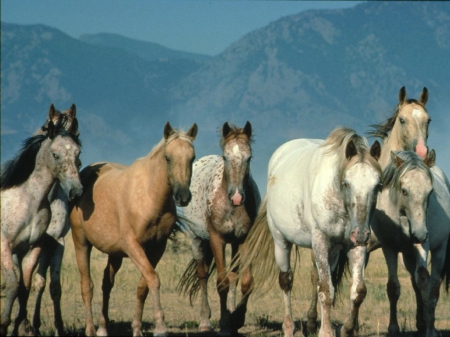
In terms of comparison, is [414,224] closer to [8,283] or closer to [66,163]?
[66,163]

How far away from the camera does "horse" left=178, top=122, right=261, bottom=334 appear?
8.55 meters

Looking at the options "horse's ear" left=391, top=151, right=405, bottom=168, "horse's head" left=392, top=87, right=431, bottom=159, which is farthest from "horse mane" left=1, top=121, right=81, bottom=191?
"horse's head" left=392, top=87, right=431, bottom=159

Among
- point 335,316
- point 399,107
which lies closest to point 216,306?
point 335,316

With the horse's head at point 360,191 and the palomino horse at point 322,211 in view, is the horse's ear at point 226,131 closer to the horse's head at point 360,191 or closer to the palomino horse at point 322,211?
the palomino horse at point 322,211

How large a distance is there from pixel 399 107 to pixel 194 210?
2754mm

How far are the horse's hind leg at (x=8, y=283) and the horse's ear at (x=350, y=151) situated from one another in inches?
127

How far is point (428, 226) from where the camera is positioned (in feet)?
26.4

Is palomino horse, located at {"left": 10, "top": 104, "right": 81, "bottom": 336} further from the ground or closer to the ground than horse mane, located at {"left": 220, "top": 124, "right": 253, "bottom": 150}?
closer to the ground

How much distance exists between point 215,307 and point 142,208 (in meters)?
3.75

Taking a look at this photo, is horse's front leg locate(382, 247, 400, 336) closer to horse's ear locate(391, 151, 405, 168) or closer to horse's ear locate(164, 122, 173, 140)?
horse's ear locate(391, 151, 405, 168)

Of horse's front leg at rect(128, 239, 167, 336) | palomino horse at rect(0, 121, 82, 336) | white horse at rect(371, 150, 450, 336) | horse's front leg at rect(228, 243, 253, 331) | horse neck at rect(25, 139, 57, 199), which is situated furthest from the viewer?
horse's front leg at rect(228, 243, 253, 331)

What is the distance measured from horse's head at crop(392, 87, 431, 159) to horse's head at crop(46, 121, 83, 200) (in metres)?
3.55

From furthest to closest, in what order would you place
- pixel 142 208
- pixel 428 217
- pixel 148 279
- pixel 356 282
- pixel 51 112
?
pixel 51 112
pixel 428 217
pixel 142 208
pixel 148 279
pixel 356 282

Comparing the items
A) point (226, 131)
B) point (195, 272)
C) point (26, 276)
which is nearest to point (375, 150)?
point (226, 131)
